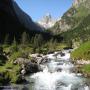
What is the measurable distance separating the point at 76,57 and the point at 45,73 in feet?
86.6

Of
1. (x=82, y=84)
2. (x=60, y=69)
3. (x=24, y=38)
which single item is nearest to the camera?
(x=82, y=84)

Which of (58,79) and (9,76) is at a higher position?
(9,76)

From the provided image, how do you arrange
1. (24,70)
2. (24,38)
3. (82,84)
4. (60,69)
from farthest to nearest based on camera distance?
(24,38) < (60,69) < (24,70) < (82,84)

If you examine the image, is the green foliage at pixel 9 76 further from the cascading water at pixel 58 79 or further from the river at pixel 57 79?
the cascading water at pixel 58 79

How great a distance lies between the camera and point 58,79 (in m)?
76.8

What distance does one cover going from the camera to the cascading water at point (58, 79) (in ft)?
218

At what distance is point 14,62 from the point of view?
94188mm

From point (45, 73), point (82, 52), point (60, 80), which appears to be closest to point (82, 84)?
point (60, 80)

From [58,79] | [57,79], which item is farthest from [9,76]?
[58,79]

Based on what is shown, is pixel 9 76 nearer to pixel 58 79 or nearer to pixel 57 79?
pixel 57 79

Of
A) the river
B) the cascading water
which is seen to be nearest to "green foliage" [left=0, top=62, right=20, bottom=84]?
the river

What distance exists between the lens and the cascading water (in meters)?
66.4

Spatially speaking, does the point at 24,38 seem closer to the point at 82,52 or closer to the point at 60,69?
the point at 82,52

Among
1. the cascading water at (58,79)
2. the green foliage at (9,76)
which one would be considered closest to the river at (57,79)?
the cascading water at (58,79)
